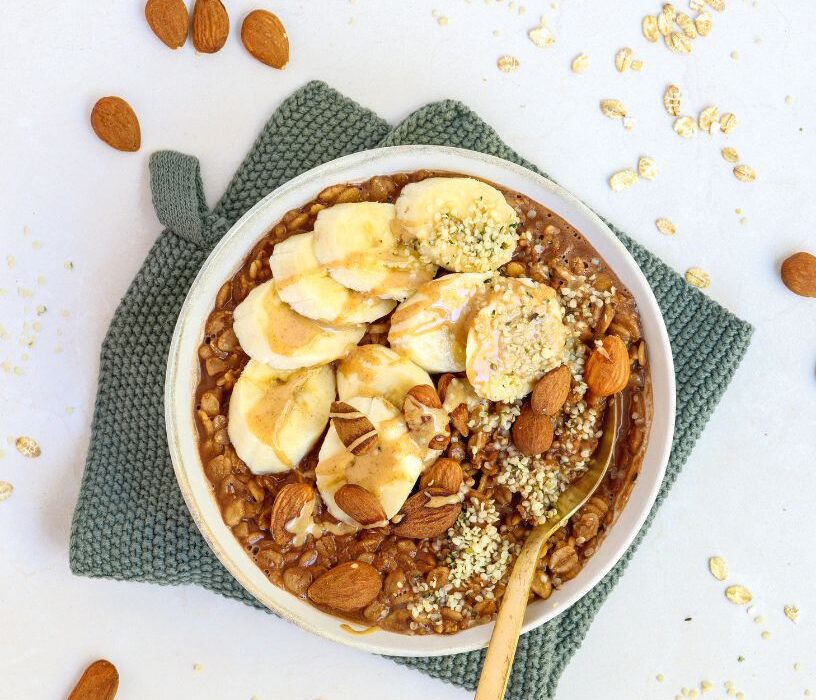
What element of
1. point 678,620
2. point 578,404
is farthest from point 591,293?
point 678,620

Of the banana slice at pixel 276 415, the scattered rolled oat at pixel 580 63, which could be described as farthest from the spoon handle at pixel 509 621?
the scattered rolled oat at pixel 580 63

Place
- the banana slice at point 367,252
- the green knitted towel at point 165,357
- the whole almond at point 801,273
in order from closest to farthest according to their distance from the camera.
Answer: the banana slice at point 367,252 < the green knitted towel at point 165,357 < the whole almond at point 801,273

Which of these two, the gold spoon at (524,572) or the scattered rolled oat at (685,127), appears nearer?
the gold spoon at (524,572)

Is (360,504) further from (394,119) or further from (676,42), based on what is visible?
(676,42)

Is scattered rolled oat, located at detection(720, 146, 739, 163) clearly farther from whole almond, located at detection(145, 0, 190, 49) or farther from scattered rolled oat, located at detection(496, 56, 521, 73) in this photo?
whole almond, located at detection(145, 0, 190, 49)

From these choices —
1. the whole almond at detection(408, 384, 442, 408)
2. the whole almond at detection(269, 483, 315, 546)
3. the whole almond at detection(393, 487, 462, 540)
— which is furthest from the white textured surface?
the whole almond at detection(408, 384, 442, 408)

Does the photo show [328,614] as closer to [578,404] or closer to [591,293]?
[578,404]

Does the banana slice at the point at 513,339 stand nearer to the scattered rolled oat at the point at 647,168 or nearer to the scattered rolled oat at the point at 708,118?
the scattered rolled oat at the point at 647,168
